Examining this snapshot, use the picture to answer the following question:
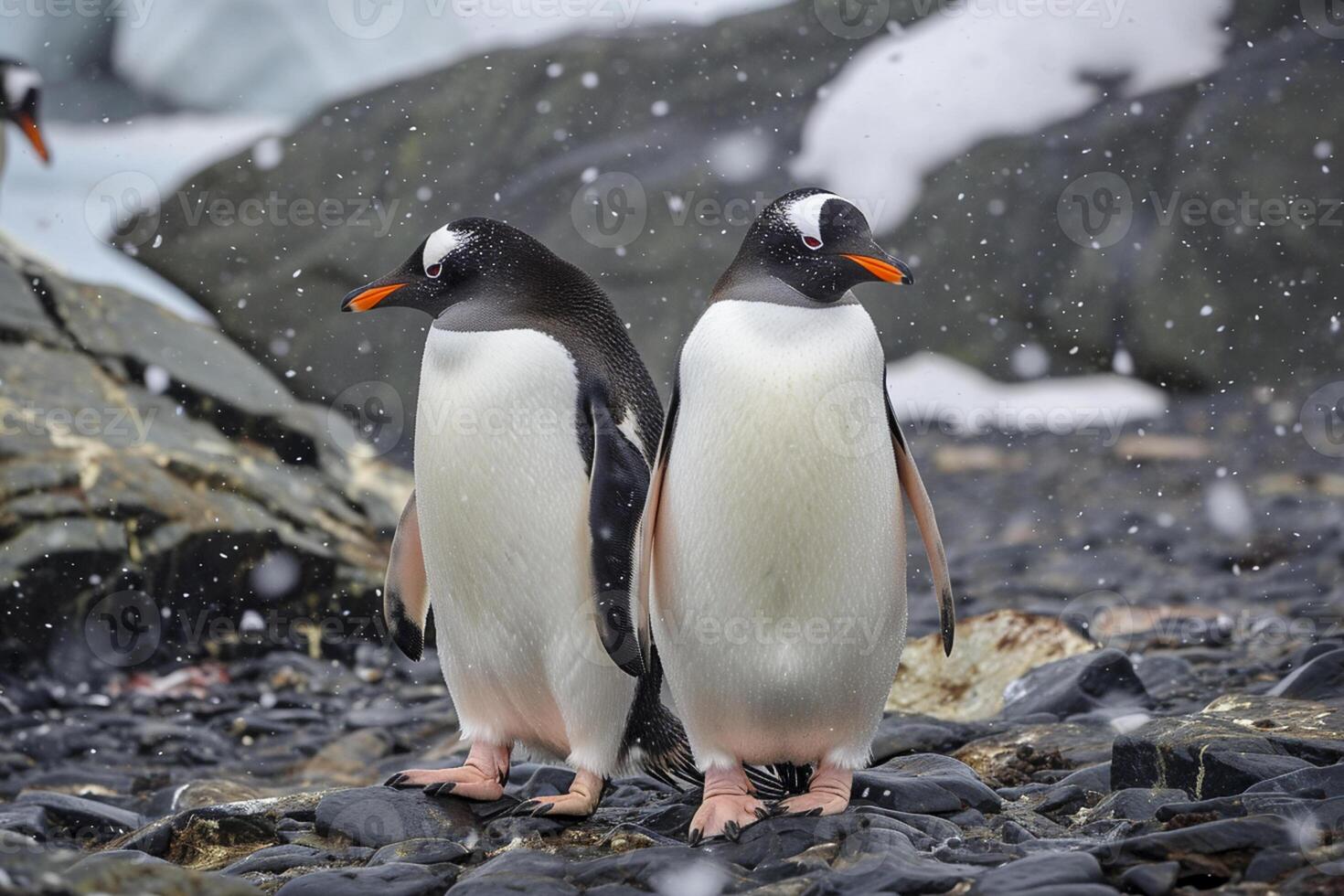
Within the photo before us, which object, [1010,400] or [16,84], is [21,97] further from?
[1010,400]

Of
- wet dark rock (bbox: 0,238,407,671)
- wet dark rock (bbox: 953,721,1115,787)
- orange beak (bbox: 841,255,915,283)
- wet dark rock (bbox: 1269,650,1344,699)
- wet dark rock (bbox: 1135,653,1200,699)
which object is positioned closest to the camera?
orange beak (bbox: 841,255,915,283)

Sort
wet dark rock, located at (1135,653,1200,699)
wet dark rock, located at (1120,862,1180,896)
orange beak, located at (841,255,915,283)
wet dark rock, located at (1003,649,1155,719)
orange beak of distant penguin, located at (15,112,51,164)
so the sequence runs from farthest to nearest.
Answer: orange beak of distant penguin, located at (15,112,51,164) → wet dark rock, located at (1135,653,1200,699) → wet dark rock, located at (1003,649,1155,719) → orange beak, located at (841,255,915,283) → wet dark rock, located at (1120,862,1180,896)

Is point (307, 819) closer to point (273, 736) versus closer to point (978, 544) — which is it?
point (273, 736)

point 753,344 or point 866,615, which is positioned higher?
point 753,344

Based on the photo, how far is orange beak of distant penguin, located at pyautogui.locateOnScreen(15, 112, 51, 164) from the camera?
790 cm

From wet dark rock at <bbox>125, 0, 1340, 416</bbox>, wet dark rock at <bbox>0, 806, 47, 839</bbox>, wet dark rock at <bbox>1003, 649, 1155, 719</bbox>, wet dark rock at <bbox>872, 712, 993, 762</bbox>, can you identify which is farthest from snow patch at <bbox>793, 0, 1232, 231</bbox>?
wet dark rock at <bbox>0, 806, 47, 839</bbox>

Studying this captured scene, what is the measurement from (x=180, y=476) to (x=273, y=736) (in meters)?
1.49

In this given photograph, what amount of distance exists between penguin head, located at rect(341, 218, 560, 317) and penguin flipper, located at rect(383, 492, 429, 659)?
17.7 inches

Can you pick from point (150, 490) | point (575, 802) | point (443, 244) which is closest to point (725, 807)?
point (575, 802)

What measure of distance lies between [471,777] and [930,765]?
2.99ft

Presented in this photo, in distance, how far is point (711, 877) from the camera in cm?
192

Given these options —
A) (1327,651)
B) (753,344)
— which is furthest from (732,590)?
(1327,651)

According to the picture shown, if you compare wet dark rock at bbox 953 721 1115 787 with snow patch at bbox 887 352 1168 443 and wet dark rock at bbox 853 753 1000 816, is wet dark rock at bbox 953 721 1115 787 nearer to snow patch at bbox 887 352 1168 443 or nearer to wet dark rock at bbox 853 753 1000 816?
wet dark rock at bbox 853 753 1000 816

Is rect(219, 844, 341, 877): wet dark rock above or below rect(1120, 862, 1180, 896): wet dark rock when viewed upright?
below
